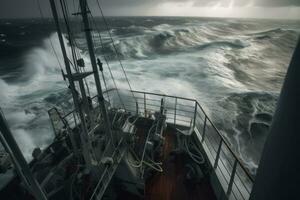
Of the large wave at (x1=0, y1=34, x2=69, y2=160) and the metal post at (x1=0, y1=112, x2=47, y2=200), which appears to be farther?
the large wave at (x1=0, y1=34, x2=69, y2=160)

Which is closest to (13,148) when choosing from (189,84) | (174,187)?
(174,187)

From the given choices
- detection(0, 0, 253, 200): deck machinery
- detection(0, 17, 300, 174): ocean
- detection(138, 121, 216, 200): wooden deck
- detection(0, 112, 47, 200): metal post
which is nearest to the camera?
detection(0, 112, 47, 200): metal post

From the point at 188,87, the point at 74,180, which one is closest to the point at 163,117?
the point at 74,180

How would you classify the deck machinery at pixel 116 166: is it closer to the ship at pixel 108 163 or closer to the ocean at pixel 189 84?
the ship at pixel 108 163

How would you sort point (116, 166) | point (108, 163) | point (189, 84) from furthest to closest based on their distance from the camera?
1. point (189, 84)
2. point (116, 166)
3. point (108, 163)

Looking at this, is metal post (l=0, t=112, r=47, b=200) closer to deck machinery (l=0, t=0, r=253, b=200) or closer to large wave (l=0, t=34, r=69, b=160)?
deck machinery (l=0, t=0, r=253, b=200)

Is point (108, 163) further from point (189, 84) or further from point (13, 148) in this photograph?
point (189, 84)

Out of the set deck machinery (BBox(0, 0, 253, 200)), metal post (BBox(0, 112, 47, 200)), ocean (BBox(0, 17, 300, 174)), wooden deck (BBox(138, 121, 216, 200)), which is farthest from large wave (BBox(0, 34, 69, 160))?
metal post (BBox(0, 112, 47, 200))

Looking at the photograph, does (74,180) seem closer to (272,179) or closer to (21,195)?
(21,195)

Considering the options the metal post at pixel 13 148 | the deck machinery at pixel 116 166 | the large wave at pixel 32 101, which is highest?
the metal post at pixel 13 148

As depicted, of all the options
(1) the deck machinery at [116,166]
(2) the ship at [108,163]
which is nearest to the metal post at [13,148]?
(2) the ship at [108,163]

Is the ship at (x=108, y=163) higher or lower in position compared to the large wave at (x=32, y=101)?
higher
